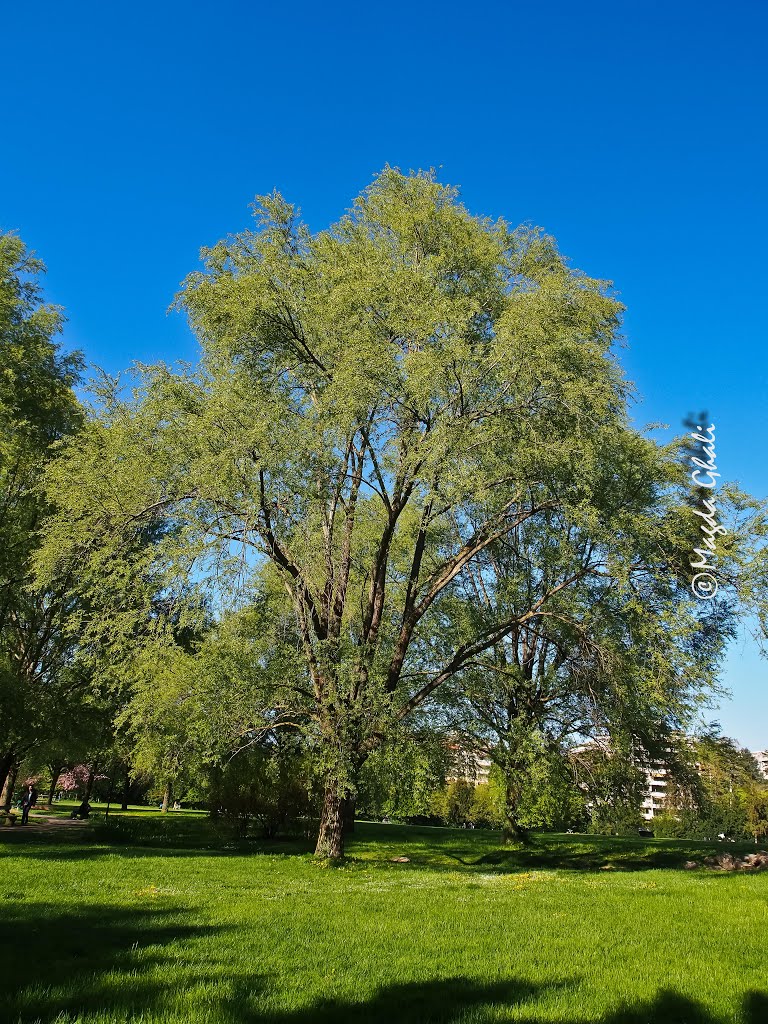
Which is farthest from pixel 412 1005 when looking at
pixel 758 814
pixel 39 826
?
pixel 758 814

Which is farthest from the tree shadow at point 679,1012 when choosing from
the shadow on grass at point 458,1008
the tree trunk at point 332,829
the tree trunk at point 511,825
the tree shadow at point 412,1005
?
the tree trunk at point 511,825

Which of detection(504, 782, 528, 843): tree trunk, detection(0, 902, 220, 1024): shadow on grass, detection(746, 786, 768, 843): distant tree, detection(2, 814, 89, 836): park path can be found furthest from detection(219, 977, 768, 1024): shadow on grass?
detection(746, 786, 768, 843): distant tree

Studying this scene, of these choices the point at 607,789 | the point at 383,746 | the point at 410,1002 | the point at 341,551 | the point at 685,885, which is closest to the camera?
the point at 410,1002

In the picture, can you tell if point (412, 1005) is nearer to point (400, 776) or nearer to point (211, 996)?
point (211, 996)

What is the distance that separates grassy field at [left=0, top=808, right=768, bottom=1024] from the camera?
5102 millimetres

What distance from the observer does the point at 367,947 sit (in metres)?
7.04

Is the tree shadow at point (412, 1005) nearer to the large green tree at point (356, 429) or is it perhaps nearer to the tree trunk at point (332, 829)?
the large green tree at point (356, 429)

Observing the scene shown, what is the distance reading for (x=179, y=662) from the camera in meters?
19.2

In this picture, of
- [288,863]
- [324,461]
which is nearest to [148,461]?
[324,461]

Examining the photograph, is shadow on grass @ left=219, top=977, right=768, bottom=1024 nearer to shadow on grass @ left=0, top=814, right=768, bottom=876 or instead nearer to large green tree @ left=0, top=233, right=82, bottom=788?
shadow on grass @ left=0, top=814, right=768, bottom=876

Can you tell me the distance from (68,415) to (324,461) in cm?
1300

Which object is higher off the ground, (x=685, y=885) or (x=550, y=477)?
(x=550, y=477)

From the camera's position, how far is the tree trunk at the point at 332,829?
56.2 feet

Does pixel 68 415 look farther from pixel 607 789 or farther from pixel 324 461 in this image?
pixel 607 789
